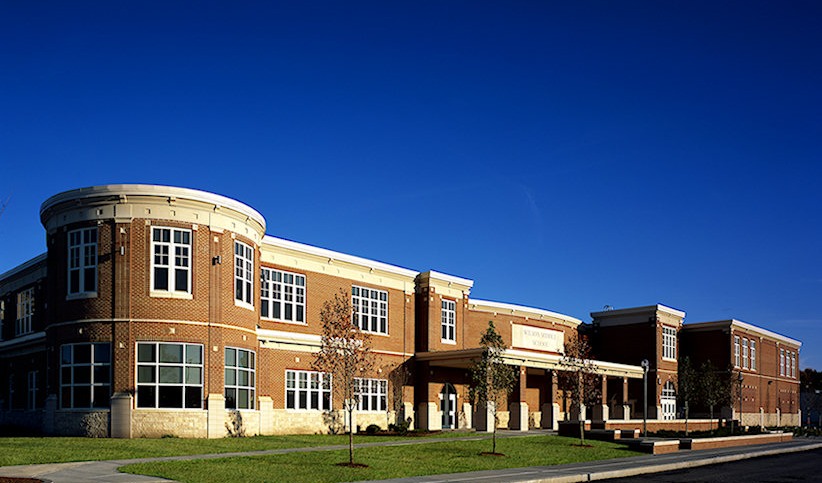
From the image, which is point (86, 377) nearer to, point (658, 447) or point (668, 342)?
point (658, 447)

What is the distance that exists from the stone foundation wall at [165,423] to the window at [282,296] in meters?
7.90

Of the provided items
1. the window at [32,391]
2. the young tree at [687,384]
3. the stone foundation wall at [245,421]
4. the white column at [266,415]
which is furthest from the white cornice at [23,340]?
the young tree at [687,384]

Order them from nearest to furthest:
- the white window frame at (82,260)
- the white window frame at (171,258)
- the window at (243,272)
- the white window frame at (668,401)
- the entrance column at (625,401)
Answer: the white window frame at (171,258)
the white window frame at (82,260)
the window at (243,272)
the entrance column at (625,401)
the white window frame at (668,401)

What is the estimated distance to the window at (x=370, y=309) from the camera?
4438 cm

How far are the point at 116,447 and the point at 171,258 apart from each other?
8385 millimetres

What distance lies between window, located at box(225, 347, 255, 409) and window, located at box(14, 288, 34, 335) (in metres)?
15.3

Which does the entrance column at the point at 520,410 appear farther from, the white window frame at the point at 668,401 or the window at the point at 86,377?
the window at the point at 86,377

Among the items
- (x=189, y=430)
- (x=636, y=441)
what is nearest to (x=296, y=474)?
(x=189, y=430)

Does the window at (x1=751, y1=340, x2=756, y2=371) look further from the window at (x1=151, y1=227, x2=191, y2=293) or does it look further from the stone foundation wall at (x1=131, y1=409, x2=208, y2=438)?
the window at (x1=151, y1=227, x2=191, y2=293)

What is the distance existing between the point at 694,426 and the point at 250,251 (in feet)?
105

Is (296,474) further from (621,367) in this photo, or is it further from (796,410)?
(796,410)

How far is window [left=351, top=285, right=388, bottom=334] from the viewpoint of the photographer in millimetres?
44375

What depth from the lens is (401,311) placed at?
47.1 m

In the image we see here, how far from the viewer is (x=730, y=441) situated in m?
42.7
